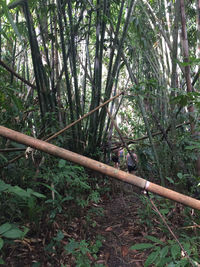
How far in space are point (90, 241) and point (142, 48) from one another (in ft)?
6.77

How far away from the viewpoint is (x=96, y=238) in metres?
2.00

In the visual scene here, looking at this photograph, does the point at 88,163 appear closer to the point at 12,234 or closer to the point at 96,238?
the point at 12,234

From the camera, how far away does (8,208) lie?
1612 mm

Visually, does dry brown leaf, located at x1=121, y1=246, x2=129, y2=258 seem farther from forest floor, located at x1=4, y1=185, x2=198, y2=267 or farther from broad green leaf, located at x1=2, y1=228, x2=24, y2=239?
broad green leaf, located at x1=2, y1=228, x2=24, y2=239

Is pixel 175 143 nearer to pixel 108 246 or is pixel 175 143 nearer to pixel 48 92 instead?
pixel 108 246

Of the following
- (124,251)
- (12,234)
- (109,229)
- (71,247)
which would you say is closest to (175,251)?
(12,234)

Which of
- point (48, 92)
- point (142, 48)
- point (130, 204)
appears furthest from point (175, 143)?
point (48, 92)

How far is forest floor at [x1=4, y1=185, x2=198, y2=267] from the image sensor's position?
5.32 ft

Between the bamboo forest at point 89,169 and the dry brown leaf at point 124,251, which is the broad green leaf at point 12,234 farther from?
the dry brown leaf at point 124,251

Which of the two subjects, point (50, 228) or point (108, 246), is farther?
point (108, 246)

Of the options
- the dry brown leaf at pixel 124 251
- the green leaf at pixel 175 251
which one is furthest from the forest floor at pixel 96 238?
the green leaf at pixel 175 251

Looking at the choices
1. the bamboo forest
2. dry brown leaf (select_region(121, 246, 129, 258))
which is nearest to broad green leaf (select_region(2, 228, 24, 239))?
the bamboo forest

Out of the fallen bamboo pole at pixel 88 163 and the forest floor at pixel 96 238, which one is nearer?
the fallen bamboo pole at pixel 88 163

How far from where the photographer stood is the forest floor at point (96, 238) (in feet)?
5.32
